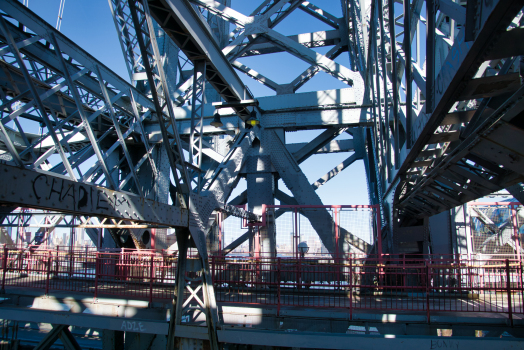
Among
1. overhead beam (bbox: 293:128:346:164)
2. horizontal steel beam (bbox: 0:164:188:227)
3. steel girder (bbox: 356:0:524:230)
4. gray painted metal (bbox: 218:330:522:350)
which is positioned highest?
overhead beam (bbox: 293:128:346:164)

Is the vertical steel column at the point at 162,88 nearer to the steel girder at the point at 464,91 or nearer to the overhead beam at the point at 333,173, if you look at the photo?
the steel girder at the point at 464,91

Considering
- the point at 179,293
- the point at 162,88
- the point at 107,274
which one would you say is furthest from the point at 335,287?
the point at 162,88

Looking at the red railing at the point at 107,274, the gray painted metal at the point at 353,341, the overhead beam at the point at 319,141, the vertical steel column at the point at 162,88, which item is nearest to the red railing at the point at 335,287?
the red railing at the point at 107,274

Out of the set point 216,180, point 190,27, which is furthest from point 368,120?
point 190,27

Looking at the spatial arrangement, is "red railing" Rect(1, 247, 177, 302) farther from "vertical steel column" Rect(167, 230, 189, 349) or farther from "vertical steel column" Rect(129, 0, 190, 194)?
"vertical steel column" Rect(129, 0, 190, 194)

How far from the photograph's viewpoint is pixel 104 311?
9.10 m

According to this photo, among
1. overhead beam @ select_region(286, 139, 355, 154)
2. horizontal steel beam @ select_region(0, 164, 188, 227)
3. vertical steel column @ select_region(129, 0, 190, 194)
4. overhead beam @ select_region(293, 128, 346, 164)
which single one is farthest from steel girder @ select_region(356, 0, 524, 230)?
overhead beam @ select_region(286, 139, 355, 154)

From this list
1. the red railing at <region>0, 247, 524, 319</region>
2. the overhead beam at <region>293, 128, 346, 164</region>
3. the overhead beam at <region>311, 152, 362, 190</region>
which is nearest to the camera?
the red railing at <region>0, 247, 524, 319</region>

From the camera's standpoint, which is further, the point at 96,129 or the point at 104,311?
the point at 96,129

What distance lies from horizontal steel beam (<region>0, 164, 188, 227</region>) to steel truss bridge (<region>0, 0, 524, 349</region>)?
0.02 m

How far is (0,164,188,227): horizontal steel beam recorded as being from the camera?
3736 millimetres

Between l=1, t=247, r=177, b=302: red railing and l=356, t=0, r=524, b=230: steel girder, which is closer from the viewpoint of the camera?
l=356, t=0, r=524, b=230: steel girder

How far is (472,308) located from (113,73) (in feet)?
39.5

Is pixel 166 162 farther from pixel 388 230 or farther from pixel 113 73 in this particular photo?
pixel 388 230
